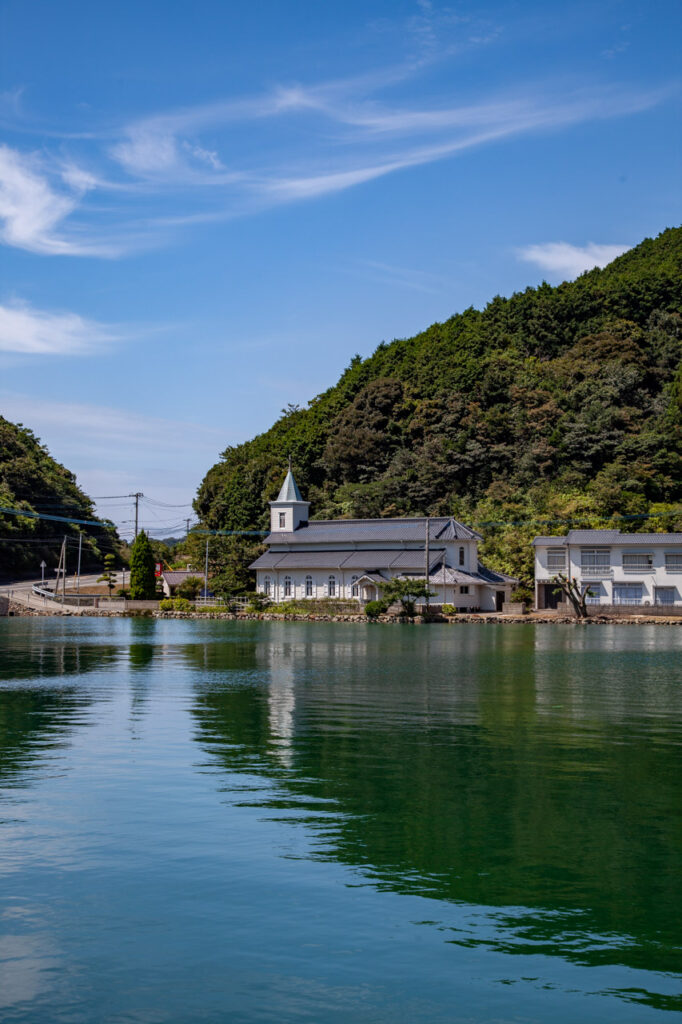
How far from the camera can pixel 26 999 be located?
6066 mm

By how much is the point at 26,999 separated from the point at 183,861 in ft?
9.18

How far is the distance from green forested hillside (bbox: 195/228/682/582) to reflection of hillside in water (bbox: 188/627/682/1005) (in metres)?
45.6

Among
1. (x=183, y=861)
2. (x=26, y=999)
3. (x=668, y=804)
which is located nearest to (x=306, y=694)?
(x=668, y=804)

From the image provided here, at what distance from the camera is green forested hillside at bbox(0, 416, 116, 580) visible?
82062 mm

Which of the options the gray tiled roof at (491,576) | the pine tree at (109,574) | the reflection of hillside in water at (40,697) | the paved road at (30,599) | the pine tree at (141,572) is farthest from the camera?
the pine tree at (109,574)

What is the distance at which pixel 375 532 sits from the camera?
231 feet

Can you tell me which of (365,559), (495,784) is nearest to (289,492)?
(365,559)

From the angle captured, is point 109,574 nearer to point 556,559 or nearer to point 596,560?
point 556,559

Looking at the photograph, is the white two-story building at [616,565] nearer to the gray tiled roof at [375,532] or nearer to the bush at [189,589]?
the gray tiled roof at [375,532]

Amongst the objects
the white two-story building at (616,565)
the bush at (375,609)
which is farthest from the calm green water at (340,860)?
the white two-story building at (616,565)

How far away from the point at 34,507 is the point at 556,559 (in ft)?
157

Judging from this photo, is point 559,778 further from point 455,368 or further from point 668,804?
point 455,368

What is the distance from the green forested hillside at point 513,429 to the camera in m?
70.8

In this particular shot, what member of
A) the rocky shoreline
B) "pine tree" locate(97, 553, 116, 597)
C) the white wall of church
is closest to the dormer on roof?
the white wall of church
